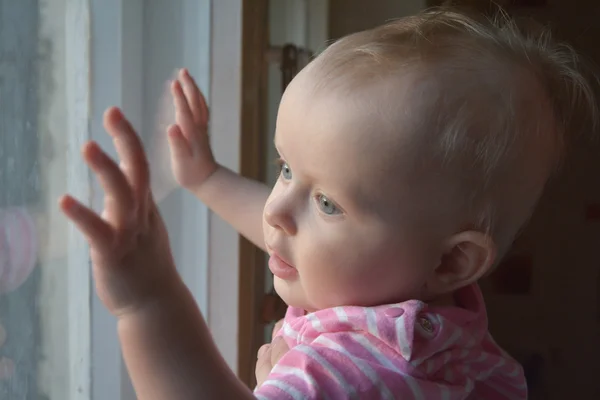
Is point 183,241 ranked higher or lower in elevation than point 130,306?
lower

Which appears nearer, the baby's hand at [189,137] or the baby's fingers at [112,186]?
the baby's fingers at [112,186]

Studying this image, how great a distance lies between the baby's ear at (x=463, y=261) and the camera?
1.83ft

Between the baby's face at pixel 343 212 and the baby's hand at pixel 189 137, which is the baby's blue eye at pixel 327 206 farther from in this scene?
the baby's hand at pixel 189 137

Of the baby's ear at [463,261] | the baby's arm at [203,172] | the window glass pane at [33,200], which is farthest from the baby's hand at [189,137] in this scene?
the baby's ear at [463,261]

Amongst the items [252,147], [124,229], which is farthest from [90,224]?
[252,147]

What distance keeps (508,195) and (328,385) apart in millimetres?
217

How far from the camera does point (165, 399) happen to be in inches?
17.0

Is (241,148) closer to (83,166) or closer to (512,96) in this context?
(83,166)

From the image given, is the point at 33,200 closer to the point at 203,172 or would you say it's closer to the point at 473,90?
the point at 203,172

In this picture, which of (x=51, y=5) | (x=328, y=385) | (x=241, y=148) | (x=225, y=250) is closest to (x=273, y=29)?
(x=241, y=148)

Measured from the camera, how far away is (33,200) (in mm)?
570

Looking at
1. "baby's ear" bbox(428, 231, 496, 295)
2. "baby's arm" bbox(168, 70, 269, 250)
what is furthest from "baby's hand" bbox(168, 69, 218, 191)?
"baby's ear" bbox(428, 231, 496, 295)

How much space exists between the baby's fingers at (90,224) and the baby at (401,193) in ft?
0.44

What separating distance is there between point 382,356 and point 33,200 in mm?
315
